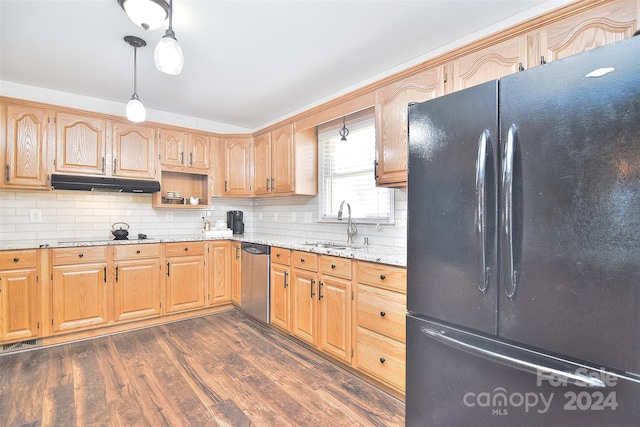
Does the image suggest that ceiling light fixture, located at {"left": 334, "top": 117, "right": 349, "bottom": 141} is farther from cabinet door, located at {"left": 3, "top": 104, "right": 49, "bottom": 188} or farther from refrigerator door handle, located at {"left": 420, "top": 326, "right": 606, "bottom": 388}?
cabinet door, located at {"left": 3, "top": 104, "right": 49, "bottom": 188}

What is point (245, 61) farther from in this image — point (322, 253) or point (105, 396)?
point (105, 396)

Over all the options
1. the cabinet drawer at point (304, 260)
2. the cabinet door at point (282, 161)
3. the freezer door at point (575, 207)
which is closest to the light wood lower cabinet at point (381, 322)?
the cabinet drawer at point (304, 260)

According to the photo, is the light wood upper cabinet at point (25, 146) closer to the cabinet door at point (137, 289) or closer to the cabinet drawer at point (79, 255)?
the cabinet drawer at point (79, 255)

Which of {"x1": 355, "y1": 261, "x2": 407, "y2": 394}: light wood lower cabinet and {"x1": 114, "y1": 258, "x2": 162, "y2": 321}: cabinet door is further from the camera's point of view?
{"x1": 114, "y1": 258, "x2": 162, "y2": 321}: cabinet door

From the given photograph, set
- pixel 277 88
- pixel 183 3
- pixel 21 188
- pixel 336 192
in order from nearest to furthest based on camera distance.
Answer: pixel 183 3, pixel 21 188, pixel 277 88, pixel 336 192

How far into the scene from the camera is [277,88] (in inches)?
130

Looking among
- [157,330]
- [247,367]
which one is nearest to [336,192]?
[247,367]

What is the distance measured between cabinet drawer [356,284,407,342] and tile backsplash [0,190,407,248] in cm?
70

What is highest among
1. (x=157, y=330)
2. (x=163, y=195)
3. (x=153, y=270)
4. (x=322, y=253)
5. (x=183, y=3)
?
(x=183, y=3)

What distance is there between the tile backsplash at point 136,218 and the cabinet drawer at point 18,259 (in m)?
0.50

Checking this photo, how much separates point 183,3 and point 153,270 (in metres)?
2.60

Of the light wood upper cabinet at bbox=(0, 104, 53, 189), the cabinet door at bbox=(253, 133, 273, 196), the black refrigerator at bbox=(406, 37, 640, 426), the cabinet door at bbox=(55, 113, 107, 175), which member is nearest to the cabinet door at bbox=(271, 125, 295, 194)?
the cabinet door at bbox=(253, 133, 273, 196)

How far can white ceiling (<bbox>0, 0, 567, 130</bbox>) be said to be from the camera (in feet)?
6.63

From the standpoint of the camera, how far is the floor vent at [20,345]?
9.14 ft
